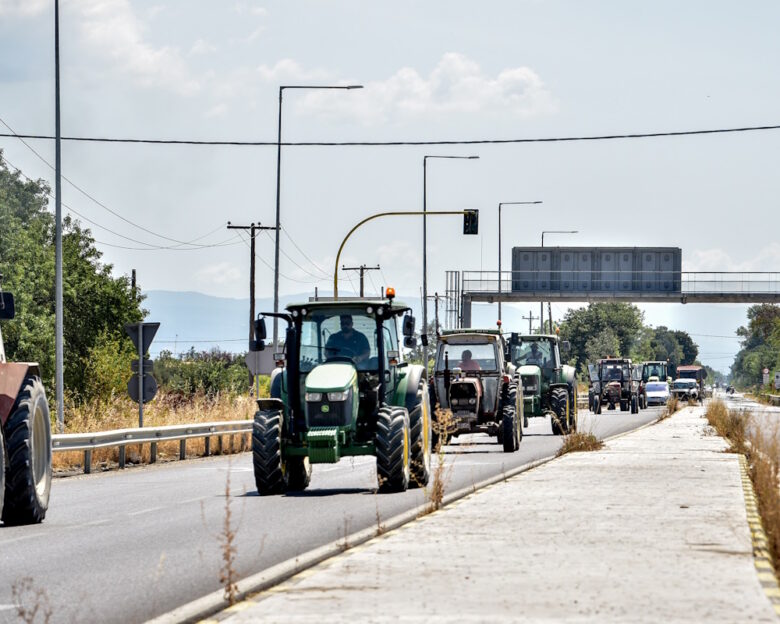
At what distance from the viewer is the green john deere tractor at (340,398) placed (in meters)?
19.0

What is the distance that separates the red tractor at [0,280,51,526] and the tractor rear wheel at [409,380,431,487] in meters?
5.13

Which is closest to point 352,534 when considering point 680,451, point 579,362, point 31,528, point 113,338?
point 31,528

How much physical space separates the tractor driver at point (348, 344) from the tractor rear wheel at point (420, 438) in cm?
88

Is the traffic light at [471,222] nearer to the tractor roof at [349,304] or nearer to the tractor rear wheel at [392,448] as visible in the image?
the tractor roof at [349,304]

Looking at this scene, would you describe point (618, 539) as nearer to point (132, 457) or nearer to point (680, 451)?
point (680, 451)

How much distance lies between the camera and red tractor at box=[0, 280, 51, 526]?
49.1 feet

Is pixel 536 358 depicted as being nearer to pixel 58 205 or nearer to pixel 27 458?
pixel 58 205

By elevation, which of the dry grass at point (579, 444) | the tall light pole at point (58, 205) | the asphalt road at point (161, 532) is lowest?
the asphalt road at point (161, 532)

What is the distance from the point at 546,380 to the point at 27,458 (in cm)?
2484

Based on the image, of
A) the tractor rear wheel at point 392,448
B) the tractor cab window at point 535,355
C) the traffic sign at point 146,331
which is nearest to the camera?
the tractor rear wheel at point 392,448

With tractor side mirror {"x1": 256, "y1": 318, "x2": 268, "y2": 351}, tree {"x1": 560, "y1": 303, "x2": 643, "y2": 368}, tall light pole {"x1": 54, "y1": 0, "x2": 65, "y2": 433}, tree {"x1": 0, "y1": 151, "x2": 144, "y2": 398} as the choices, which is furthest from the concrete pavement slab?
tree {"x1": 560, "y1": 303, "x2": 643, "y2": 368}

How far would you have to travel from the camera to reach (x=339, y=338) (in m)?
20.2

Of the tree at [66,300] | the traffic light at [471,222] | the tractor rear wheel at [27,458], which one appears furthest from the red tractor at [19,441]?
the tree at [66,300]

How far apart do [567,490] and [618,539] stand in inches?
207
